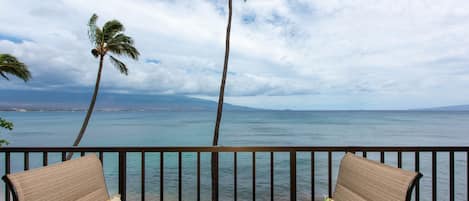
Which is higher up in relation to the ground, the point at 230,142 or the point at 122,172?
the point at 122,172

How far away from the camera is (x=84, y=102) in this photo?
21266mm

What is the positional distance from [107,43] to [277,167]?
10.0 metres

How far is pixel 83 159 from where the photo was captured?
1.54 m

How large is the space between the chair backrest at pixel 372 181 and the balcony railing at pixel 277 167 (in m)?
0.39

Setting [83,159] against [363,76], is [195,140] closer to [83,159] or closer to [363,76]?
[363,76]

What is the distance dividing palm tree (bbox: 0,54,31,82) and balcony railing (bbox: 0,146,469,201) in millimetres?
1652

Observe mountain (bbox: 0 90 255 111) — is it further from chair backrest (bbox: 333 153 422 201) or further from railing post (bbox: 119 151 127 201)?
chair backrest (bbox: 333 153 422 201)

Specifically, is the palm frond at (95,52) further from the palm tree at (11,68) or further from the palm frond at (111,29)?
→ the palm tree at (11,68)

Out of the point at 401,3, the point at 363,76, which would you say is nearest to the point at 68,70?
the point at 401,3

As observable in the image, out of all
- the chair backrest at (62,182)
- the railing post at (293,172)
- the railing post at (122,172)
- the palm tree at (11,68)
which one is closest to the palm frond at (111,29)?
the palm tree at (11,68)

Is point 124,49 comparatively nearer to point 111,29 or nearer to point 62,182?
point 111,29

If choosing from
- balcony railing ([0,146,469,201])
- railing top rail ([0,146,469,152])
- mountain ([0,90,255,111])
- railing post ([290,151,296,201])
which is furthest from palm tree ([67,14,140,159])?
railing post ([290,151,296,201])

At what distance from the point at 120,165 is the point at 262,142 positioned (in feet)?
55.6

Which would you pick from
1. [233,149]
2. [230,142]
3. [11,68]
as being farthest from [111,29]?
[230,142]
